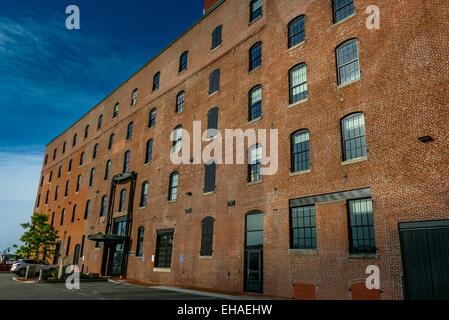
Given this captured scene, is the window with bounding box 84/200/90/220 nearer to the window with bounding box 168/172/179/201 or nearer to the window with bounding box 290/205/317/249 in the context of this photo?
the window with bounding box 168/172/179/201

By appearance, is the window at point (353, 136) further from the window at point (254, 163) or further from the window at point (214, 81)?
the window at point (214, 81)

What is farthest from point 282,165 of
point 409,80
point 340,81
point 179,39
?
point 179,39

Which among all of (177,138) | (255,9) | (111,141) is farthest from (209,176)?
(111,141)

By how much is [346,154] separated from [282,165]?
11.4 feet

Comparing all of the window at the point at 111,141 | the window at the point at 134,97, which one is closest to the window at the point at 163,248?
the window at the point at 111,141

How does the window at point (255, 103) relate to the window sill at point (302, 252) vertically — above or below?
above

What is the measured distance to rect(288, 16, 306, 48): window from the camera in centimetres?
1922

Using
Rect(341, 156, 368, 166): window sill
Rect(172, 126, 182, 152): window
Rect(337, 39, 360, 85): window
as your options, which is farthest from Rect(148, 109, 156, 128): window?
Rect(341, 156, 368, 166): window sill

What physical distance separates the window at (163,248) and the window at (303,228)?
A: 10.7m

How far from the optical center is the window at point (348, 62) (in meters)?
16.2

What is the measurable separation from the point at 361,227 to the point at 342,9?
10935 millimetres

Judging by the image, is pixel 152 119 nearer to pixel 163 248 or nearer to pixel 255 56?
pixel 163 248

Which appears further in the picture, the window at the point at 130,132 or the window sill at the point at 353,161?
the window at the point at 130,132

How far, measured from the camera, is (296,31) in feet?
64.2
